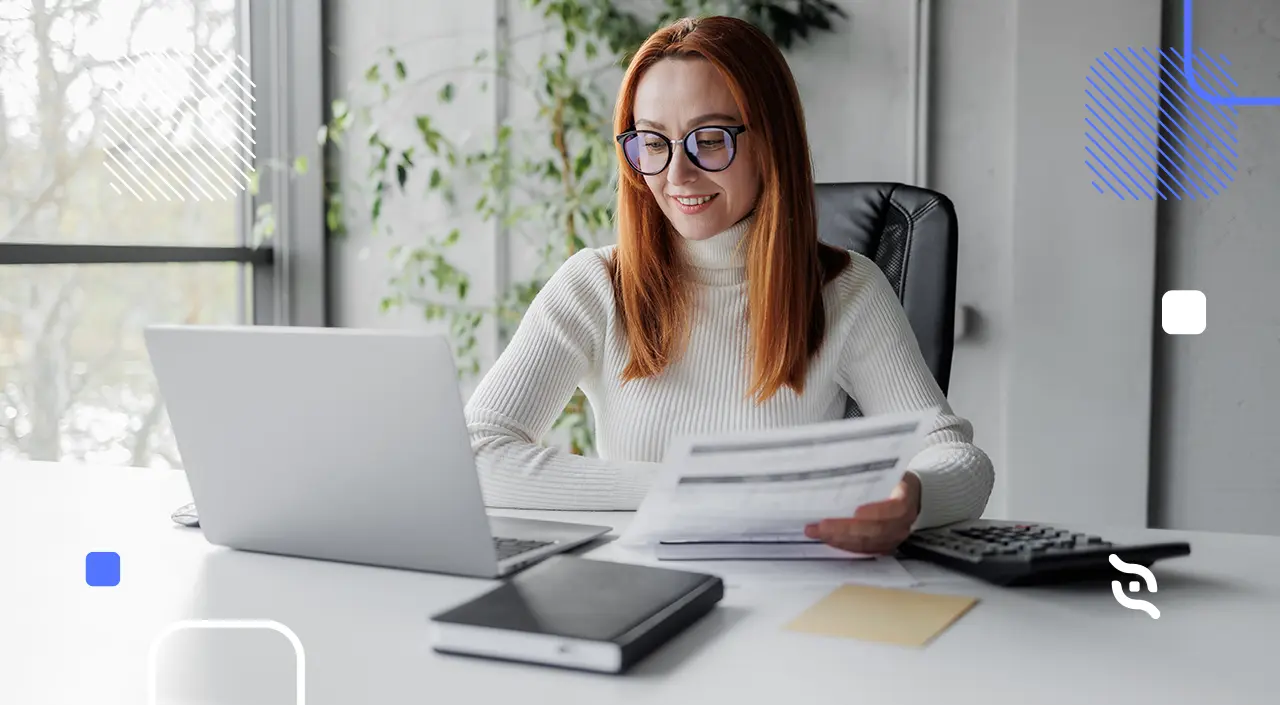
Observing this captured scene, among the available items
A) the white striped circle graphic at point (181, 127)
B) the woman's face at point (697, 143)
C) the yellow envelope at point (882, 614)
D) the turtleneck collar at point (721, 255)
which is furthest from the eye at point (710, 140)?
the white striped circle graphic at point (181, 127)

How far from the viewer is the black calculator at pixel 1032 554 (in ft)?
3.26

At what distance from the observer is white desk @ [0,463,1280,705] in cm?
76

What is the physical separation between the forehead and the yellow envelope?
2.60 feet

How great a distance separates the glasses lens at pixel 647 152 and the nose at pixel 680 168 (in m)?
0.01

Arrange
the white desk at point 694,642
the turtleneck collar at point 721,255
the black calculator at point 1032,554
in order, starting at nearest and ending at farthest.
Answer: the white desk at point 694,642 → the black calculator at point 1032,554 → the turtleneck collar at point 721,255

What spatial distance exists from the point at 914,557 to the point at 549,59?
232 centimetres

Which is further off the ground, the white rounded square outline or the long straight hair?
the long straight hair

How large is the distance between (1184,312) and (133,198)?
95.1 inches

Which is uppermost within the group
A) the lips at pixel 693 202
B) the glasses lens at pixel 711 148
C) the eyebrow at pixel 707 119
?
the eyebrow at pixel 707 119

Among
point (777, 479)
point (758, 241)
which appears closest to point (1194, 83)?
point (758, 241)

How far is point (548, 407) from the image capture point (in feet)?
5.21

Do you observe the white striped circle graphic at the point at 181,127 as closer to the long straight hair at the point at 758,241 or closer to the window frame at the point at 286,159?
the window frame at the point at 286,159

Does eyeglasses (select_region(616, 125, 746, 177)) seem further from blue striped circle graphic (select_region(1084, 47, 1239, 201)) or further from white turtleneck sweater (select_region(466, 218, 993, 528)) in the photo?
blue striped circle graphic (select_region(1084, 47, 1239, 201))

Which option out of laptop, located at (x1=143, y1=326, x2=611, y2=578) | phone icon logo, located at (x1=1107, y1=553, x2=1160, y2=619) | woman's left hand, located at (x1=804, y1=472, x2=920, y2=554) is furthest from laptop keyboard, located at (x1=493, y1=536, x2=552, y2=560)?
phone icon logo, located at (x1=1107, y1=553, x2=1160, y2=619)
